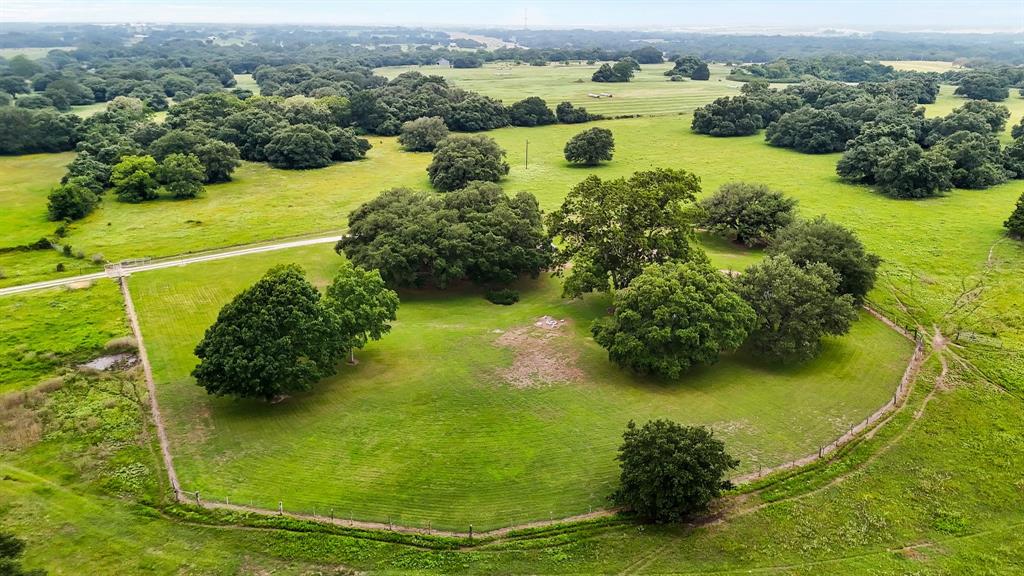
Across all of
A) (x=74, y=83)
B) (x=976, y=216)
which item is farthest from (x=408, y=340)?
(x=74, y=83)

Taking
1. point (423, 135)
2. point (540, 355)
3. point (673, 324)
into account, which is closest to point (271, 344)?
point (540, 355)

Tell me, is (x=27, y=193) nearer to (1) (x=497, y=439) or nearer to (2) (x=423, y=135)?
(2) (x=423, y=135)

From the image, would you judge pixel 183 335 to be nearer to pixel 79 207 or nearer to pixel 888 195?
pixel 79 207

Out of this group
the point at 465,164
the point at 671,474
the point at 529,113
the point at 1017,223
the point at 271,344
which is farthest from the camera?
the point at 529,113

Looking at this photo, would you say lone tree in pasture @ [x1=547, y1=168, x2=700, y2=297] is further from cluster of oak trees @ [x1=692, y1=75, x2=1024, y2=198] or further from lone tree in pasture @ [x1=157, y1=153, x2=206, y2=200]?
lone tree in pasture @ [x1=157, y1=153, x2=206, y2=200]

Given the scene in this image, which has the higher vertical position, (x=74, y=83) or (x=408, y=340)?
(x=74, y=83)

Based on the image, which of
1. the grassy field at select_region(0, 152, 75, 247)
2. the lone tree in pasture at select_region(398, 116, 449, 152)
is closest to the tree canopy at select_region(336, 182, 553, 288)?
the grassy field at select_region(0, 152, 75, 247)
